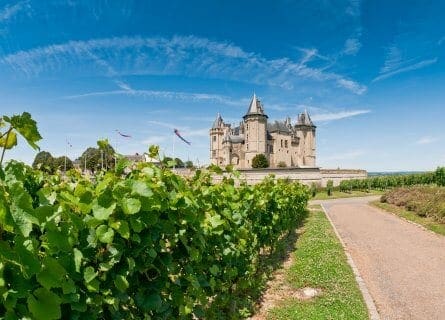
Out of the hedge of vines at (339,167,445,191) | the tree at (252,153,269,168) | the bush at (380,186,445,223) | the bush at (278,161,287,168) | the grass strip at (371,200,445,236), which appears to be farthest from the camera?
the bush at (278,161,287,168)

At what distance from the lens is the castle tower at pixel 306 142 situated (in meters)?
97.6

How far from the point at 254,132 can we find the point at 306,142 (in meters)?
17.6

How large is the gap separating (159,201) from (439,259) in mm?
11922

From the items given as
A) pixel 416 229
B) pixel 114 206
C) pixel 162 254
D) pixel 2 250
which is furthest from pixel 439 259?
pixel 2 250

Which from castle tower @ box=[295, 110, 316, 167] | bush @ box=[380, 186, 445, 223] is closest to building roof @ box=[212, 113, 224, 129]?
castle tower @ box=[295, 110, 316, 167]

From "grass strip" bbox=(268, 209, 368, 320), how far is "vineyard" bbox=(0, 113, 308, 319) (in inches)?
110

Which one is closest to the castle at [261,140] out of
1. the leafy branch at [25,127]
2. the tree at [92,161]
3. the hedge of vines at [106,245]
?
the tree at [92,161]

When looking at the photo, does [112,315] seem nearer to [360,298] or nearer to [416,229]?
[360,298]

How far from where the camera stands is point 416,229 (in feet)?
61.7

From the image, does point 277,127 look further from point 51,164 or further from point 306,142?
point 51,164

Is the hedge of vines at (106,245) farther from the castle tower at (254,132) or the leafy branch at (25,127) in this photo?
the castle tower at (254,132)

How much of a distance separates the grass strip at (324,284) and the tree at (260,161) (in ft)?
225

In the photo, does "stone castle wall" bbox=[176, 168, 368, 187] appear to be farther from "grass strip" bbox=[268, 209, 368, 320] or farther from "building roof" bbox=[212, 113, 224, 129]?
"grass strip" bbox=[268, 209, 368, 320]

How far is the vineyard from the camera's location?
1.63 metres
